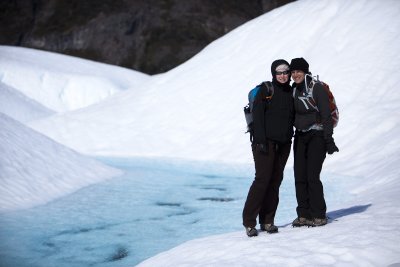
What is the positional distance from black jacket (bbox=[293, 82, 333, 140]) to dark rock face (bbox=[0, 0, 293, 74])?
109 m

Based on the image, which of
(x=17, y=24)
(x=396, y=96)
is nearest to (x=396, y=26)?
(x=396, y=96)

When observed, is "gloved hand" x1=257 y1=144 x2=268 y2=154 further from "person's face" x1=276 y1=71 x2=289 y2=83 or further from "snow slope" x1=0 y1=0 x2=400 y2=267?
"snow slope" x1=0 y1=0 x2=400 y2=267

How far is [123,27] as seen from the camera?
397ft

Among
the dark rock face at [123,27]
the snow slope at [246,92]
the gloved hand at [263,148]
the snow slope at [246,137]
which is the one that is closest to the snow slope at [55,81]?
the snow slope at [246,92]

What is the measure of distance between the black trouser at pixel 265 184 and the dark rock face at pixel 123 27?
10874 centimetres

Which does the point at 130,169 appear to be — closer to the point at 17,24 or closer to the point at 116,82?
the point at 116,82

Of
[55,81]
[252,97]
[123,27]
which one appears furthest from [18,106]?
[123,27]

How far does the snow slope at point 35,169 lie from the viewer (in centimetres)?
902

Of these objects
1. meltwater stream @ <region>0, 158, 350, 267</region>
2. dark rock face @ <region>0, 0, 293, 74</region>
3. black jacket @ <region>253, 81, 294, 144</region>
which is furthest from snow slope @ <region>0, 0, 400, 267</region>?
dark rock face @ <region>0, 0, 293, 74</region>

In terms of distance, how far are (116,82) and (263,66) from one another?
2359 cm

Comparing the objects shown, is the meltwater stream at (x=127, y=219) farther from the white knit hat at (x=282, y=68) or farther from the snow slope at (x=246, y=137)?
the white knit hat at (x=282, y=68)

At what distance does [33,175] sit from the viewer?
977 centimetres

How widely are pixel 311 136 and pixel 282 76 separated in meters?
0.67

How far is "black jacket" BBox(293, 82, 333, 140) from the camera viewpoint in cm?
504
